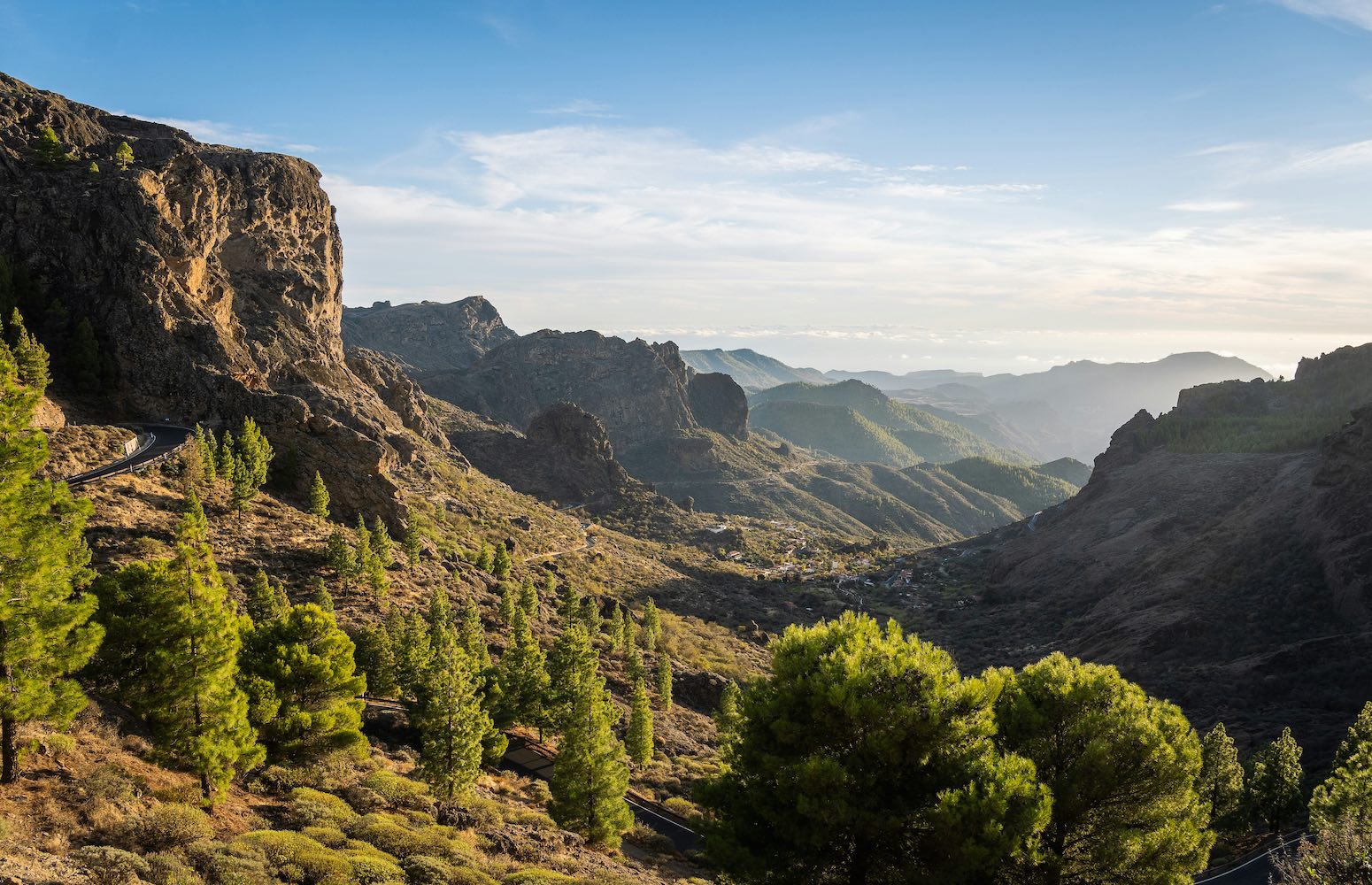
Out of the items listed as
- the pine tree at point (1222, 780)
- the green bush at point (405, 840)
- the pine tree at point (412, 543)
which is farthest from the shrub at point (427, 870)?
the pine tree at point (412, 543)

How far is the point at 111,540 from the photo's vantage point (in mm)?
37156

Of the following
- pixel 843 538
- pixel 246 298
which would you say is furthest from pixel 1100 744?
pixel 843 538

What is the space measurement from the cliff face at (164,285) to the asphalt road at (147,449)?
98.2 inches

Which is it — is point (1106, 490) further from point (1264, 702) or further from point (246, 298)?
point (246, 298)

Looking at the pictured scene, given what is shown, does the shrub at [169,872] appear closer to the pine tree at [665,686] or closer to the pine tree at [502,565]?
the pine tree at [665,686]

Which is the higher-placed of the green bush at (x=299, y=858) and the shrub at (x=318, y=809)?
the green bush at (x=299, y=858)

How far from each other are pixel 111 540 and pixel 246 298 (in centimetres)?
5465

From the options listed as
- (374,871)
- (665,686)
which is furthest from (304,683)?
(665,686)

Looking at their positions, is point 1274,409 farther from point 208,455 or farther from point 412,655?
point 208,455

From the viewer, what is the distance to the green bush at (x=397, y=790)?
26.4 metres

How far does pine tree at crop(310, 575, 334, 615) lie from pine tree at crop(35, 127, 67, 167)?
50571 mm

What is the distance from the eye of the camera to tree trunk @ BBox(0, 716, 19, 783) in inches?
675

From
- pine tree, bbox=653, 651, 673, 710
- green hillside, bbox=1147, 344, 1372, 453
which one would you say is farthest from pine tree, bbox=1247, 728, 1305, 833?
green hillside, bbox=1147, 344, 1372, 453

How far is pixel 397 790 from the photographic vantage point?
27016 millimetres
